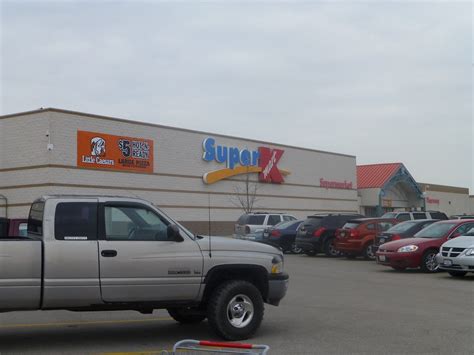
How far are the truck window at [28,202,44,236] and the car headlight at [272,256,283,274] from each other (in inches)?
126

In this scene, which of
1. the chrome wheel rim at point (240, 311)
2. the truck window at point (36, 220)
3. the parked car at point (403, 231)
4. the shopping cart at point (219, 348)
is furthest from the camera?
the parked car at point (403, 231)

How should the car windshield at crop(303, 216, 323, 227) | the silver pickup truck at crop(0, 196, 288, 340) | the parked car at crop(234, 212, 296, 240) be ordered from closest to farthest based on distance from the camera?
the silver pickup truck at crop(0, 196, 288, 340) < the car windshield at crop(303, 216, 323, 227) < the parked car at crop(234, 212, 296, 240)

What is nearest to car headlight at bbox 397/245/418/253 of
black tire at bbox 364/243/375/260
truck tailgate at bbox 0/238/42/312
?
black tire at bbox 364/243/375/260

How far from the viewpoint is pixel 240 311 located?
858cm

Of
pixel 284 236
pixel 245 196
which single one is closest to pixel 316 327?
pixel 284 236

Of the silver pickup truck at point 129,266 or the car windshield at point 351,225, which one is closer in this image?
the silver pickup truck at point 129,266

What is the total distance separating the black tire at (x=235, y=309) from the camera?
27.4 ft

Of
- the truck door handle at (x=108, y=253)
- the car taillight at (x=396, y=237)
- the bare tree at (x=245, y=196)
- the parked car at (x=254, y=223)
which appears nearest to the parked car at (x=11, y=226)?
the truck door handle at (x=108, y=253)

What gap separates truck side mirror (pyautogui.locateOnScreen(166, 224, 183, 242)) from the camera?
828 cm

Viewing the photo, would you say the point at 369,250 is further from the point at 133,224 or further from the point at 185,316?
the point at 133,224

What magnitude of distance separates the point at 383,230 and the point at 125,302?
1664 cm

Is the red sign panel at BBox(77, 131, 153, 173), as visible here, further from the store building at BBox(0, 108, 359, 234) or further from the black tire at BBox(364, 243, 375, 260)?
the black tire at BBox(364, 243, 375, 260)

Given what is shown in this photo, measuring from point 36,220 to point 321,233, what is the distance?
17524 mm

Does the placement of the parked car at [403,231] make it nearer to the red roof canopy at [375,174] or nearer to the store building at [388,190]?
the store building at [388,190]
